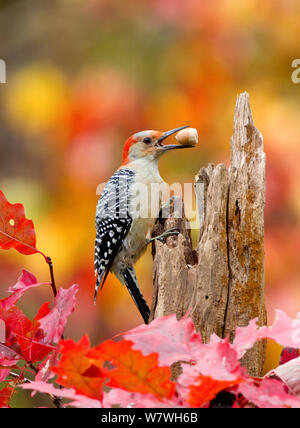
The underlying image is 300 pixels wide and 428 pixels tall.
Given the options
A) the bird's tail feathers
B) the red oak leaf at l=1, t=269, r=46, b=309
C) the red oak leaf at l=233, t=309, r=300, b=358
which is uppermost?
the red oak leaf at l=1, t=269, r=46, b=309

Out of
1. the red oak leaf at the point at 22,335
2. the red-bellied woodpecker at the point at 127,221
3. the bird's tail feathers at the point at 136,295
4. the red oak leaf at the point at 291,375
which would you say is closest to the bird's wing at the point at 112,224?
the red-bellied woodpecker at the point at 127,221

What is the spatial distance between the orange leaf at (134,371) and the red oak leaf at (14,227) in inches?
25.5

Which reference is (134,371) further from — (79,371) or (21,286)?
(21,286)

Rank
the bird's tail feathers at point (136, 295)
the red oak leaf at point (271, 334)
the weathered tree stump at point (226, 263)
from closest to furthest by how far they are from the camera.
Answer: the red oak leaf at point (271, 334) < the weathered tree stump at point (226, 263) < the bird's tail feathers at point (136, 295)

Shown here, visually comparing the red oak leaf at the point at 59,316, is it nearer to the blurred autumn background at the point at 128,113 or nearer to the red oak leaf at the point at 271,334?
the red oak leaf at the point at 271,334

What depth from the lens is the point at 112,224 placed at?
12.9 feet

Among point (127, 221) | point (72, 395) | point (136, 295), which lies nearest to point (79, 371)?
point (72, 395)

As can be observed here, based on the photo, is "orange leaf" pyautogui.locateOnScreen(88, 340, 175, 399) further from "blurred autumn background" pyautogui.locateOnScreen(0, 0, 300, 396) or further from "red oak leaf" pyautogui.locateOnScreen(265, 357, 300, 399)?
"blurred autumn background" pyautogui.locateOnScreen(0, 0, 300, 396)

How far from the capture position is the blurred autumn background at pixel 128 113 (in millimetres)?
4932

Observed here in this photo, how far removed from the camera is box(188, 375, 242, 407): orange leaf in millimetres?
1077

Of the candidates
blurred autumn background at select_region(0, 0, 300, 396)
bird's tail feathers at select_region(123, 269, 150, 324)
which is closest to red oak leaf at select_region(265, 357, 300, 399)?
bird's tail feathers at select_region(123, 269, 150, 324)

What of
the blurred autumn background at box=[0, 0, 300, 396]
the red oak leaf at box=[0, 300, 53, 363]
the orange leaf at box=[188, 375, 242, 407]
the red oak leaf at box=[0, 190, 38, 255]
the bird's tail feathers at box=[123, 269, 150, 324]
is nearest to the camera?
the orange leaf at box=[188, 375, 242, 407]

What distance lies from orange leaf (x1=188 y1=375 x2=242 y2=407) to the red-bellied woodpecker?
253 cm

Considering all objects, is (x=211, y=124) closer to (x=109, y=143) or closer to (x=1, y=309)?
(x=109, y=143)
